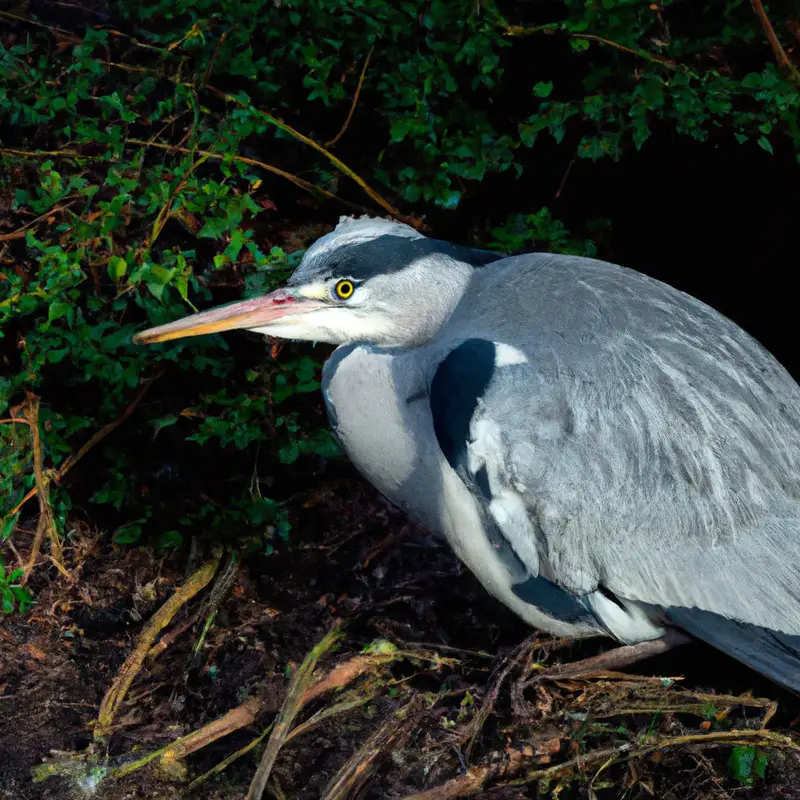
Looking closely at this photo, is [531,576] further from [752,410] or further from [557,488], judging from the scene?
[752,410]

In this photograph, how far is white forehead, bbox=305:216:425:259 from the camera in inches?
102

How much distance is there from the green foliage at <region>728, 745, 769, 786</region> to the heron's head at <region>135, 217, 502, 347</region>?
1337 millimetres

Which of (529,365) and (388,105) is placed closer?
(529,365)

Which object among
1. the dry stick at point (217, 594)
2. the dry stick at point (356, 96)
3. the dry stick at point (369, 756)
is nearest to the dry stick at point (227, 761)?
the dry stick at point (369, 756)

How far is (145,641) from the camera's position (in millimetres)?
2961

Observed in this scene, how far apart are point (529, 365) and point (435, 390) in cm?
24

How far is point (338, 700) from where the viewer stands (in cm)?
271

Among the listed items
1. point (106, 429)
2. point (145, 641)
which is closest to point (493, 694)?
point (145, 641)

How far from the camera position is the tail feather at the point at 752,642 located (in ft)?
7.64

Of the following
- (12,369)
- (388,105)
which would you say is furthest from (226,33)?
(12,369)

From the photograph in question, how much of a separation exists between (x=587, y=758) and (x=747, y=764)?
1.32ft

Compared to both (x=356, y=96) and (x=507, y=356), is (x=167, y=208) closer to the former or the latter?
(x=356, y=96)

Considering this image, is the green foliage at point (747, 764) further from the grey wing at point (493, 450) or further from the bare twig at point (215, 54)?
the bare twig at point (215, 54)

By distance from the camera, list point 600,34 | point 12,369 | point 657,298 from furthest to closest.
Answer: point 12,369
point 600,34
point 657,298
